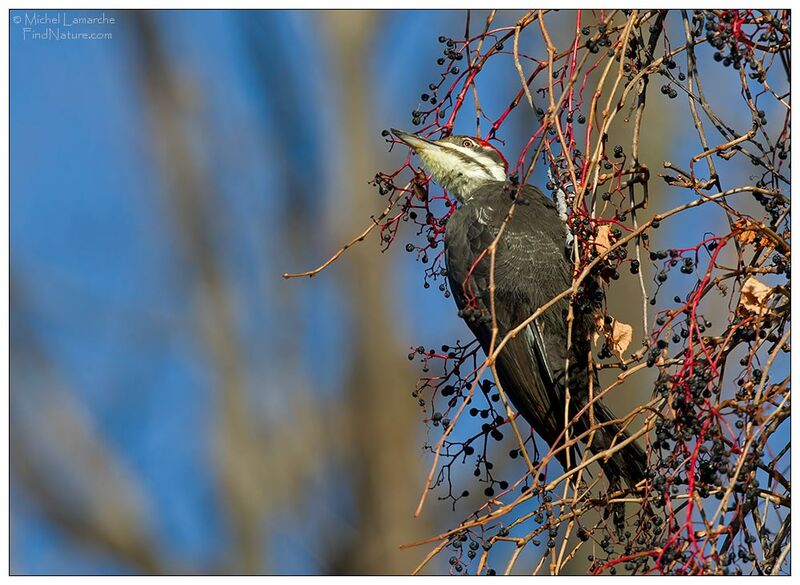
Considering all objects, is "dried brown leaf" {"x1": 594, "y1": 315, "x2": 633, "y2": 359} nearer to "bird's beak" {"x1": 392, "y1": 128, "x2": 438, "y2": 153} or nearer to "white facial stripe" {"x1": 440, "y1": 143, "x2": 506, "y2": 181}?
"bird's beak" {"x1": 392, "y1": 128, "x2": 438, "y2": 153}

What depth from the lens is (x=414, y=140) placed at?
479 cm

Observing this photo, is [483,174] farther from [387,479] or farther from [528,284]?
[387,479]

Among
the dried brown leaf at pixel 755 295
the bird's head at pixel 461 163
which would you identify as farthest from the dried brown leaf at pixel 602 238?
the bird's head at pixel 461 163

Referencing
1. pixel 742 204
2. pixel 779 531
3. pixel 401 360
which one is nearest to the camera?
pixel 779 531

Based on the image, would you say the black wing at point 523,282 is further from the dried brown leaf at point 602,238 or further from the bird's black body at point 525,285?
the dried brown leaf at point 602,238

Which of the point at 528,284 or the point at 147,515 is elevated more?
the point at 147,515

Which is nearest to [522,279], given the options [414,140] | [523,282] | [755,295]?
[523,282]

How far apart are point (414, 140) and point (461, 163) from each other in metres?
0.55

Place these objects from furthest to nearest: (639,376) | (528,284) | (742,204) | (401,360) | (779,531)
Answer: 1. (401,360)
2. (639,376)
3. (742,204)
4. (528,284)
5. (779,531)

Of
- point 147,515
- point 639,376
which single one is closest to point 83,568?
point 147,515

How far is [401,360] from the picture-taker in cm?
893

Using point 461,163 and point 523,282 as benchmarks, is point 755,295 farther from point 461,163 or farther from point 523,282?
point 461,163

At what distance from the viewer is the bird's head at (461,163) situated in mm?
5098

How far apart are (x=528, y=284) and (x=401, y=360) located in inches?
161
